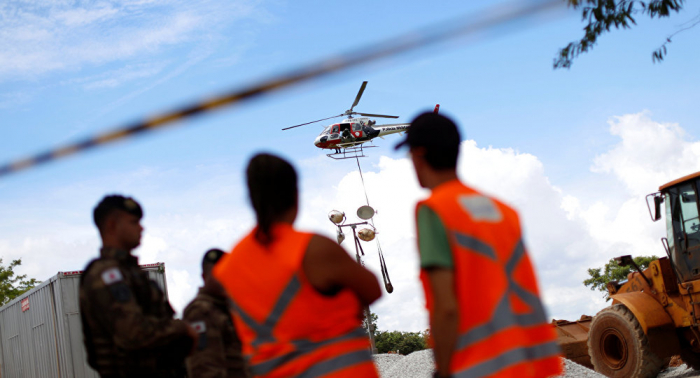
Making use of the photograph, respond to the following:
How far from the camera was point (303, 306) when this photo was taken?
2.22m

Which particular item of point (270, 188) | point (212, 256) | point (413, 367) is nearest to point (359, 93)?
point (413, 367)

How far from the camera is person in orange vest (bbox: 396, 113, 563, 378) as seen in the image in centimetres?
195

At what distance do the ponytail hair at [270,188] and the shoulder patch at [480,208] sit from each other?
72 centimetres

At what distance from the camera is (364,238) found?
1923 centimetres

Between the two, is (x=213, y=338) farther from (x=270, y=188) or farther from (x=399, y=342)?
(x=399, y=342)

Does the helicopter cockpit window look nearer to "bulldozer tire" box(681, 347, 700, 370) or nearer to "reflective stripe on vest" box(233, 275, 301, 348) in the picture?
"bulldozer tire" box(681, 347, 700, 370)

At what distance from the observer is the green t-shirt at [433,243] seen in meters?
1.98

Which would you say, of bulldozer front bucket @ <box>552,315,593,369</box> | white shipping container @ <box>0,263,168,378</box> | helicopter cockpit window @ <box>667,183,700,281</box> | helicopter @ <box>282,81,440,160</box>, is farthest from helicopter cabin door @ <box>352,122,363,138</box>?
helicopter cockpit window @ <box>667,183,700,281</box>

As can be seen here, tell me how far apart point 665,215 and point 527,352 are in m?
9.49

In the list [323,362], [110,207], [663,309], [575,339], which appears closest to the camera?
[323,362]

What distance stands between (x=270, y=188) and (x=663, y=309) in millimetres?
9849

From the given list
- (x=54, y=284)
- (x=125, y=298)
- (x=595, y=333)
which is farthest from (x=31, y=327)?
(x=125, y=298)

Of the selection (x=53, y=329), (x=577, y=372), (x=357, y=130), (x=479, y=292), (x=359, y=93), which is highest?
(x=359, y=93)

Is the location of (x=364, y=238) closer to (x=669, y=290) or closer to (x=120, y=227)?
(x=669, y=290)
